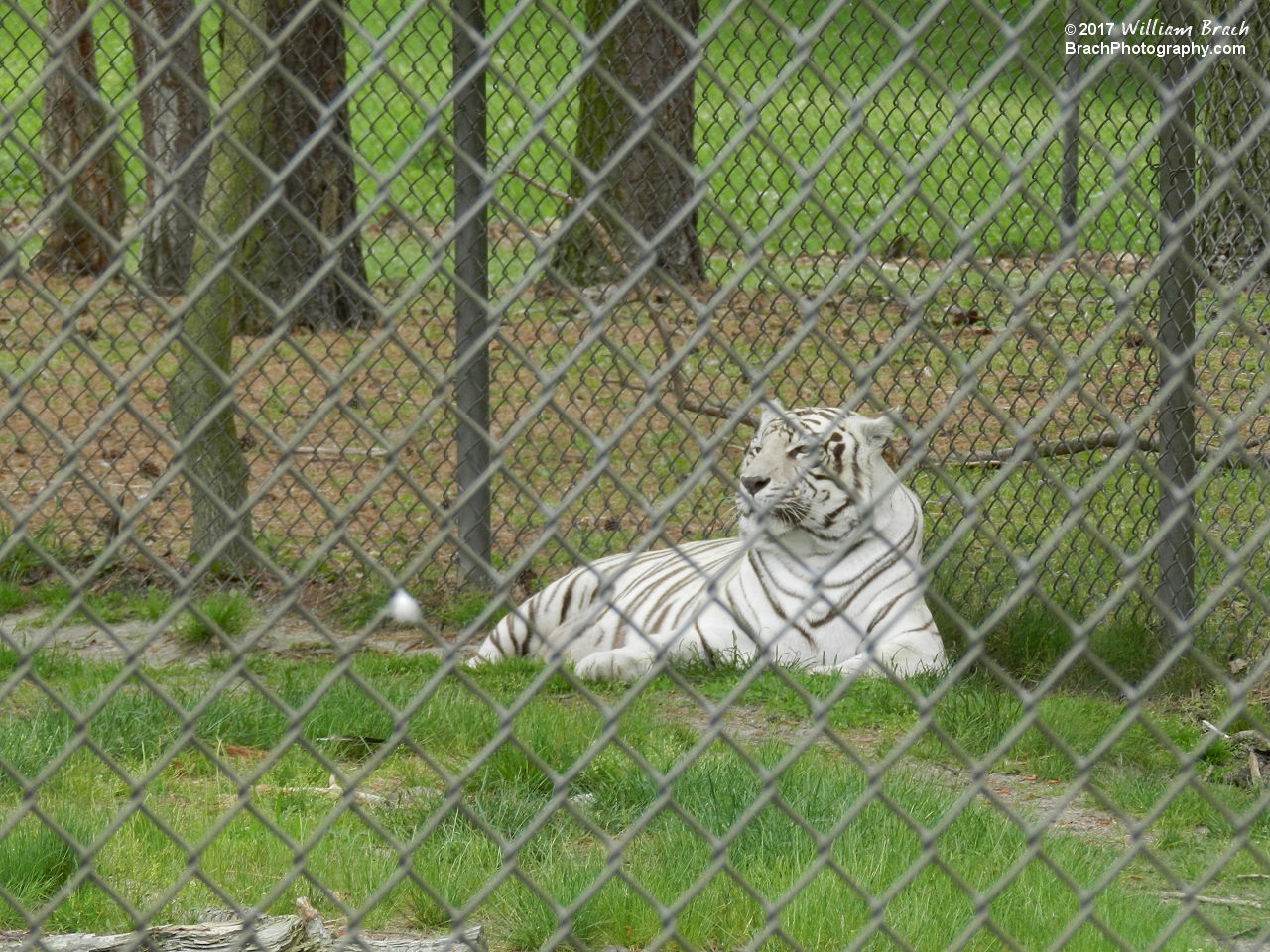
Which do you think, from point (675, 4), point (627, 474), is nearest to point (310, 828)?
point (627, 474)

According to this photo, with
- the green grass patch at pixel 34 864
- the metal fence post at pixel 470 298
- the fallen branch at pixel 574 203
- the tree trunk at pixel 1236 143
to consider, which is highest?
the tree trunk at pixel 1236 143

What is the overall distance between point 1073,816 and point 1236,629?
1.56 m

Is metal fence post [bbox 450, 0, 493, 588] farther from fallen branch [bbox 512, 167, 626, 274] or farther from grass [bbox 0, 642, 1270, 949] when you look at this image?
grass [bbox 0, 642, 1270, 949]

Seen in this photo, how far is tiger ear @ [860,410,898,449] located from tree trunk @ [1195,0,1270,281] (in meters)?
1.22

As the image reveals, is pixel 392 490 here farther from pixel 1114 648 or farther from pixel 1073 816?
pixel 1073 816

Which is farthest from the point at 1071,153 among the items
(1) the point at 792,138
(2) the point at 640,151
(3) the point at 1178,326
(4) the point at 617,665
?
(1) the point at 792,138

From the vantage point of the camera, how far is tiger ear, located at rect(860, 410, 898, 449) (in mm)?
4738

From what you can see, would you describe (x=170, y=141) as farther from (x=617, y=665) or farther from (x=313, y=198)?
(x=617, y=665)

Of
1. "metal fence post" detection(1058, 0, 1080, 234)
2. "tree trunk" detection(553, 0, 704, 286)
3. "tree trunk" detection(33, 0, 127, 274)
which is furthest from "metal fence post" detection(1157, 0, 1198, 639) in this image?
"tree trunk" detection(33, 0, 127, 274)

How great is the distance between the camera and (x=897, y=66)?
162cm

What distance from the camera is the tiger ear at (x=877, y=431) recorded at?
187 inches

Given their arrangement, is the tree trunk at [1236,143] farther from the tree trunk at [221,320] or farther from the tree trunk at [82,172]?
the tree trunk at [82,172]

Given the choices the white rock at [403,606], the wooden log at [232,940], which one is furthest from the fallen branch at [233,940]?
the white rock at [403,606]

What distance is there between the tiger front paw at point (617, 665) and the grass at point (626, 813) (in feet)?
0.39
